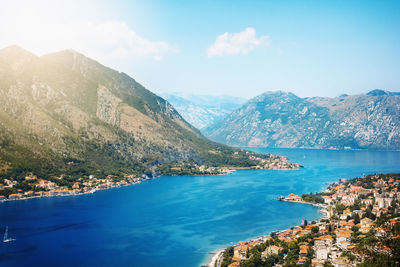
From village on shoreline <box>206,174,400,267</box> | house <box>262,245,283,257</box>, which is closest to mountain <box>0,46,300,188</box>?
village on shoreline <box>206,174,400,267</box>

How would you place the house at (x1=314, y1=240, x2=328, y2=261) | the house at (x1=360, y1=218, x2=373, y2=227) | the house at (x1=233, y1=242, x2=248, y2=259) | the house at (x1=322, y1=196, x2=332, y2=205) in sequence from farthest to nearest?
1. the house at (x1=322, y1=196, x2=332, y2=205)
2. the house at (x1=360, y1=218, x2=373, y2=227)
3. the house at (x1=233, y1=242, x2=248, y2=259)
4. the house at (x1=314, y1=240, x2=328, y2=261)

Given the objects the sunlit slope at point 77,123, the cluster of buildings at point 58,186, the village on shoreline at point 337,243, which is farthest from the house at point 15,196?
the village on shoreline at point 337,243

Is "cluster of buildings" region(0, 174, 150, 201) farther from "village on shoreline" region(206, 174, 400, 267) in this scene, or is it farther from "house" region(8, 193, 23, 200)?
"village on shoreline" region(206, 174, 400, 267)

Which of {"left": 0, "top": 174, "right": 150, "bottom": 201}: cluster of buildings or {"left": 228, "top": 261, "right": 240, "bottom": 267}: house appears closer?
{"left": 228, "top": 261, "right": 240, "bottom": 267}: house

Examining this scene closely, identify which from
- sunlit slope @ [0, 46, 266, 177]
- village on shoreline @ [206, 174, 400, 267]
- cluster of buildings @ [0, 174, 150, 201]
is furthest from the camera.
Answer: sunlit slope @ [0, 46, 266, 177]

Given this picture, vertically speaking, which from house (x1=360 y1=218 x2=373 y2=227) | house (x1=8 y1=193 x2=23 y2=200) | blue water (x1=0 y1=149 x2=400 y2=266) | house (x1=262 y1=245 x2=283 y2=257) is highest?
house (x1=360 y1=218 x2=373 y2=227)

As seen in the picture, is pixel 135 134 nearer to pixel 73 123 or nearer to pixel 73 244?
pixel 73 123
